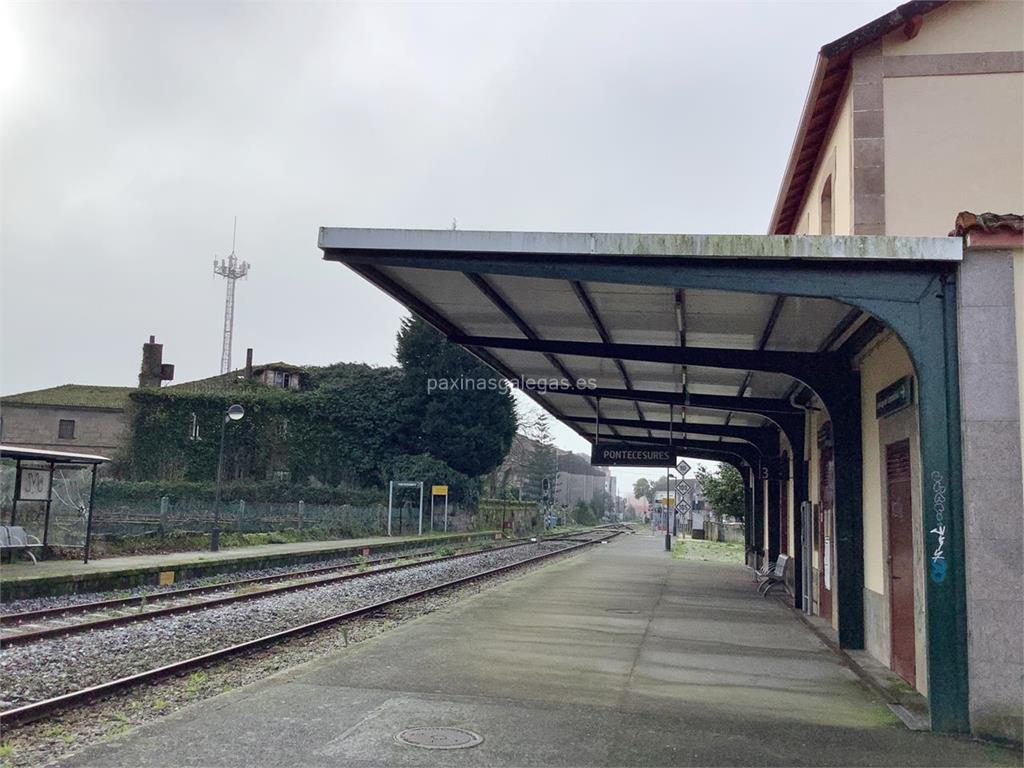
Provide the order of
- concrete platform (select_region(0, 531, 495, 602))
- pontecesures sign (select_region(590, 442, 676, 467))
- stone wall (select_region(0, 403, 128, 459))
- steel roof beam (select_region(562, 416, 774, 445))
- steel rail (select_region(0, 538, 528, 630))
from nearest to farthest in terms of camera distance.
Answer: steel rail (select_region(0, 538, 528, 630))
concrete platform (select_region(0, 531, 495, 602))
steel roof beam (select_region(562, 416, 774, 445))
pontecesures sign (select_region(590, 442, 676, 467))
stone wall (select_region(0, 403, 128, 459))

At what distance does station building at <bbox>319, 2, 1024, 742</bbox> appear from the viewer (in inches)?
251

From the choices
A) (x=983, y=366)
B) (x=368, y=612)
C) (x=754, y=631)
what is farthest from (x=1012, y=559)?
(x=368, y=612)

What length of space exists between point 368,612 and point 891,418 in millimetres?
7943

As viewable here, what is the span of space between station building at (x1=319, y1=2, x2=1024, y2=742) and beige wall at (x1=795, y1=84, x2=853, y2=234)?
8cm

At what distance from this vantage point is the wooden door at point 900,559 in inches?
324

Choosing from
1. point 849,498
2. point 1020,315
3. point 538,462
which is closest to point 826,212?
point 849,498

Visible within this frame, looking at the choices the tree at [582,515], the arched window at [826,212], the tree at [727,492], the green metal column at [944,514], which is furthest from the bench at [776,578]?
the tree at [582,515]

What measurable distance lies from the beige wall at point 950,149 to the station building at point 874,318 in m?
0.02

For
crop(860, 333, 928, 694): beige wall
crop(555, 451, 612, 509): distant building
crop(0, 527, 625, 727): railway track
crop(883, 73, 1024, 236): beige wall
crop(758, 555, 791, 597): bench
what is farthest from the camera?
crop(555, 451, 612, 509): distant building

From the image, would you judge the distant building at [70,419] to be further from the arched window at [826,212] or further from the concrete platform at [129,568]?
the arched window at [826,212]

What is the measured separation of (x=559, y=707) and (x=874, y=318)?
4.09m

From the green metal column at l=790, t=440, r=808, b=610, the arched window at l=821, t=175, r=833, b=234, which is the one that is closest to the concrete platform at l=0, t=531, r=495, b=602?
the green metal column at l=790, t=440, r=808, b=610

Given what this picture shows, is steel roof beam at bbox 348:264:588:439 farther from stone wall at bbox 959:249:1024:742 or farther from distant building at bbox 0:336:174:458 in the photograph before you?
distant building at bbox 0:336:174:458

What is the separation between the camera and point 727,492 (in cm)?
3403
